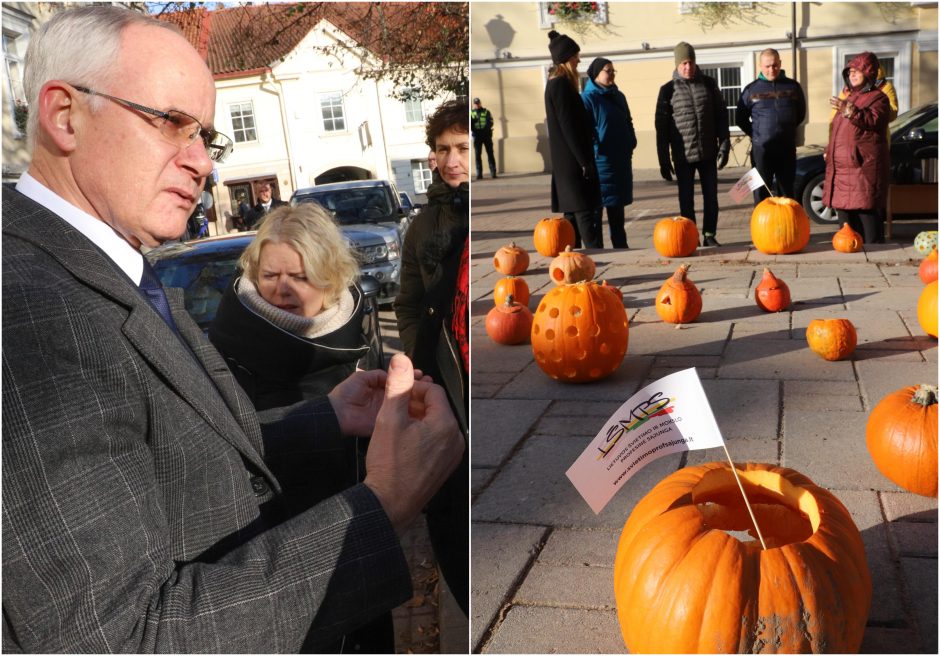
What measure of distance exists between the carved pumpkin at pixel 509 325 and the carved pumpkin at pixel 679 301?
0.78 m

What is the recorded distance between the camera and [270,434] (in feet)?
5.13

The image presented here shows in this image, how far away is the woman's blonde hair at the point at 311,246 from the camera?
1.52m

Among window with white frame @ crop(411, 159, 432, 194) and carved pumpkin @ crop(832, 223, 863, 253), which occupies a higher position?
window with white frame @ crop(411, 159, 432, 194)

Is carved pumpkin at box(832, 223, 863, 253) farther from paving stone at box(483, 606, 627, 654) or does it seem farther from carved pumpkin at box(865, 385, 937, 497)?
paving stone at box(483, 606, 627, 654)

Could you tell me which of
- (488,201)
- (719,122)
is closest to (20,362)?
(719,122)

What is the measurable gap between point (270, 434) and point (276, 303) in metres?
0.24

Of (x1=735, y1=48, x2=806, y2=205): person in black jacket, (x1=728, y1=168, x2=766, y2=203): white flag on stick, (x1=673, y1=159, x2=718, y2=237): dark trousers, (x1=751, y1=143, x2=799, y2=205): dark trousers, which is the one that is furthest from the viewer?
(x1=751, y1=143, x2=799, y2=205): dark trousers

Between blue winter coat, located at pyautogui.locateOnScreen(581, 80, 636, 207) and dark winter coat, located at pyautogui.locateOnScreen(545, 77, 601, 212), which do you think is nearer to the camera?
dark winter coat, located at pyautogui.locateOnScreen(545, 77, 601, 212)

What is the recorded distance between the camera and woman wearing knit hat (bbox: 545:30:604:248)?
6.62m

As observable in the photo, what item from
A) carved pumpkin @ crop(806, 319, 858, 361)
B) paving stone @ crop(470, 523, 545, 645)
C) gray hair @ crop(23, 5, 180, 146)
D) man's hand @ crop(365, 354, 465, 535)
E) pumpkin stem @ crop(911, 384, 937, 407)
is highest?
gray hair @ crop(23, 5, 180, 146)

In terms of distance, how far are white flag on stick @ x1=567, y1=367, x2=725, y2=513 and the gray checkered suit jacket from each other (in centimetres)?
59

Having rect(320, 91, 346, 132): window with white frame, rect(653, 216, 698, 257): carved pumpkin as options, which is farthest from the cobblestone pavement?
rect(320, 91, 346, 132): window with white frame

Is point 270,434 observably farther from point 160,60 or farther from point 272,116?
point 160,60

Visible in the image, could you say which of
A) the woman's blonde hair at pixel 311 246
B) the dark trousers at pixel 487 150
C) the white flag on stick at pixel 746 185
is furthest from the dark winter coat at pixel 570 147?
the dark trousers at pixel 487 150
